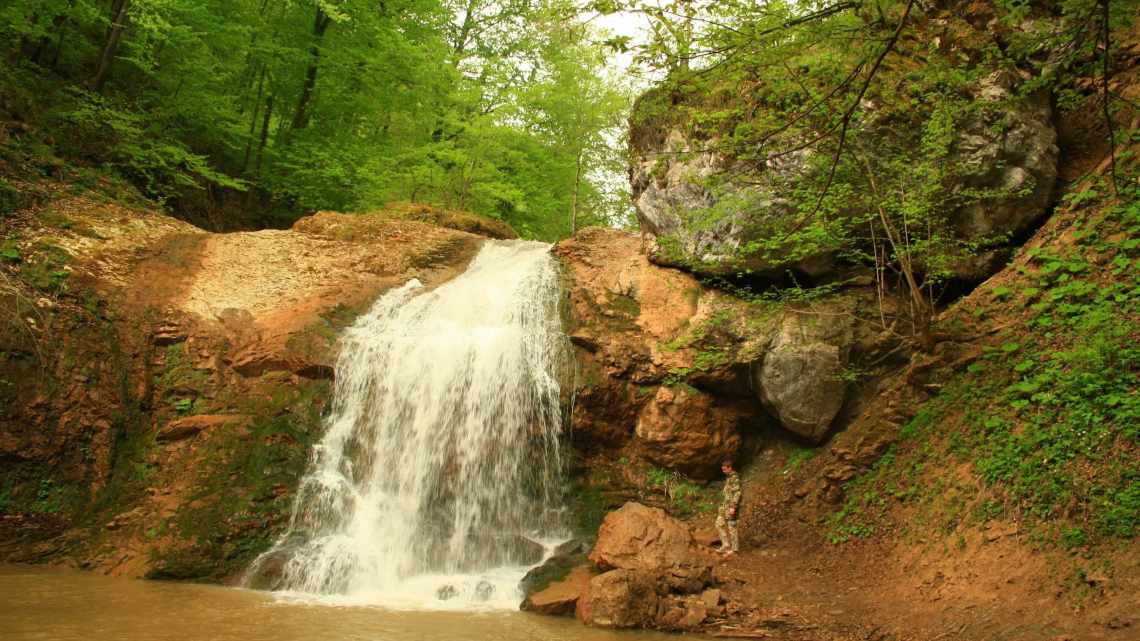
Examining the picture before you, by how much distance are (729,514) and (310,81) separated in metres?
14.4

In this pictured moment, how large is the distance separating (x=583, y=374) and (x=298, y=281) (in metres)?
5.49

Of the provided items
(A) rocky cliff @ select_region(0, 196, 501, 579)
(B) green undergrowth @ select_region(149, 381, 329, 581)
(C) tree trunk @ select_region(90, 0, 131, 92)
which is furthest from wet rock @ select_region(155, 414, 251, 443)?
(C) tree trunk @ select_region(90, 0, 131, 92)

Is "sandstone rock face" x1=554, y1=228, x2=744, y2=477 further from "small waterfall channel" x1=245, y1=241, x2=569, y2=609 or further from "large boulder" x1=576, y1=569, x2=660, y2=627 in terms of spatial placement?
"large boulder" x1=576, y1=569, x2=660, y2=627

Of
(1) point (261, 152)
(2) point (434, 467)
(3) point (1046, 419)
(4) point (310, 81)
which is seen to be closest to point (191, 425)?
(2) point (434, 467)

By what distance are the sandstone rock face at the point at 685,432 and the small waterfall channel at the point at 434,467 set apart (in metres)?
1.33

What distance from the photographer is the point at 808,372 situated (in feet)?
30.9

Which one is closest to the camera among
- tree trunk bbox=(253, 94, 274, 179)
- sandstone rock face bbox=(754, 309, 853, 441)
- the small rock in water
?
the small rock in water

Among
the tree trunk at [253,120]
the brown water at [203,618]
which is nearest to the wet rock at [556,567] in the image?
the brown water at [203,618]

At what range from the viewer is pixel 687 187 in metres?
11.1

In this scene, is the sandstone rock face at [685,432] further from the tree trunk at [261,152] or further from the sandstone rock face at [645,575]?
the tree trunk at [261,152]

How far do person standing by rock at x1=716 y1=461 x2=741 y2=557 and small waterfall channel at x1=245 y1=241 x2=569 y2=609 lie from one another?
2155 mm

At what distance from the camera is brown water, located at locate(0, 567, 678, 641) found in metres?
5.19

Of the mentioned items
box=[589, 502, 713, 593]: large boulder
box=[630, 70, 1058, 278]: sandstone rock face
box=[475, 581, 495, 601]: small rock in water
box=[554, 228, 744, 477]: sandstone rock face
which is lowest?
box=[475, 581, 495, 601]: small rock in water

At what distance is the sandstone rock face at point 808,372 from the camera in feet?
30.8
